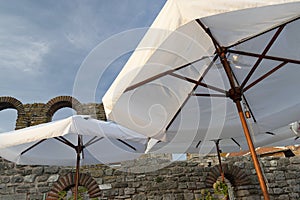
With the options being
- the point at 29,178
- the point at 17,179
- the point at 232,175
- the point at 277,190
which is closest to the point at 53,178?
the point at 29,178

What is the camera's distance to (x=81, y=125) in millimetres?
2385

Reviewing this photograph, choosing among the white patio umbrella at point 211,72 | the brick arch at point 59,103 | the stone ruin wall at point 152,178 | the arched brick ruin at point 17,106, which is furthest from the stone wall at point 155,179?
the white patio umbrella at point 211,72

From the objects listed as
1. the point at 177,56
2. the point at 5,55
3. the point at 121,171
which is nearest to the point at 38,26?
the point at 5,55

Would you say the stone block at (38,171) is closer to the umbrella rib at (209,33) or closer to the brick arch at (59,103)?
the brick arch at (59,103)

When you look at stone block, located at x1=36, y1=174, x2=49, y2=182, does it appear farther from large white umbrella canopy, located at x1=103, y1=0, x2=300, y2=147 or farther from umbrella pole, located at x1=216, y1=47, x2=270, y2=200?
umbrella pole, located at x1=216, y1=47, x2=270, y2=200

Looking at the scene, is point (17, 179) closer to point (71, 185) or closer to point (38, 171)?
point (38, 171)

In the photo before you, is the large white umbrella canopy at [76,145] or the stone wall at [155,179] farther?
the stone wall at [155,179]

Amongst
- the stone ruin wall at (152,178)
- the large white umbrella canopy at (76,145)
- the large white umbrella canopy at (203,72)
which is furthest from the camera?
the stone ruin wall at (152,178)

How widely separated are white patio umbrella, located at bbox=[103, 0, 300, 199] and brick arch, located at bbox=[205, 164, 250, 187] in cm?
159

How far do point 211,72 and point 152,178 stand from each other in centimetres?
307

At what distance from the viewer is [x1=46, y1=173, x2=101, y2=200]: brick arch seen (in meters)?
4.32

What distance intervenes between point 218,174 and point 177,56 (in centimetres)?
385

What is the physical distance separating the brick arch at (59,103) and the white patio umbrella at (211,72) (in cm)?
310

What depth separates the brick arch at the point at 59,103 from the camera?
5262mm
